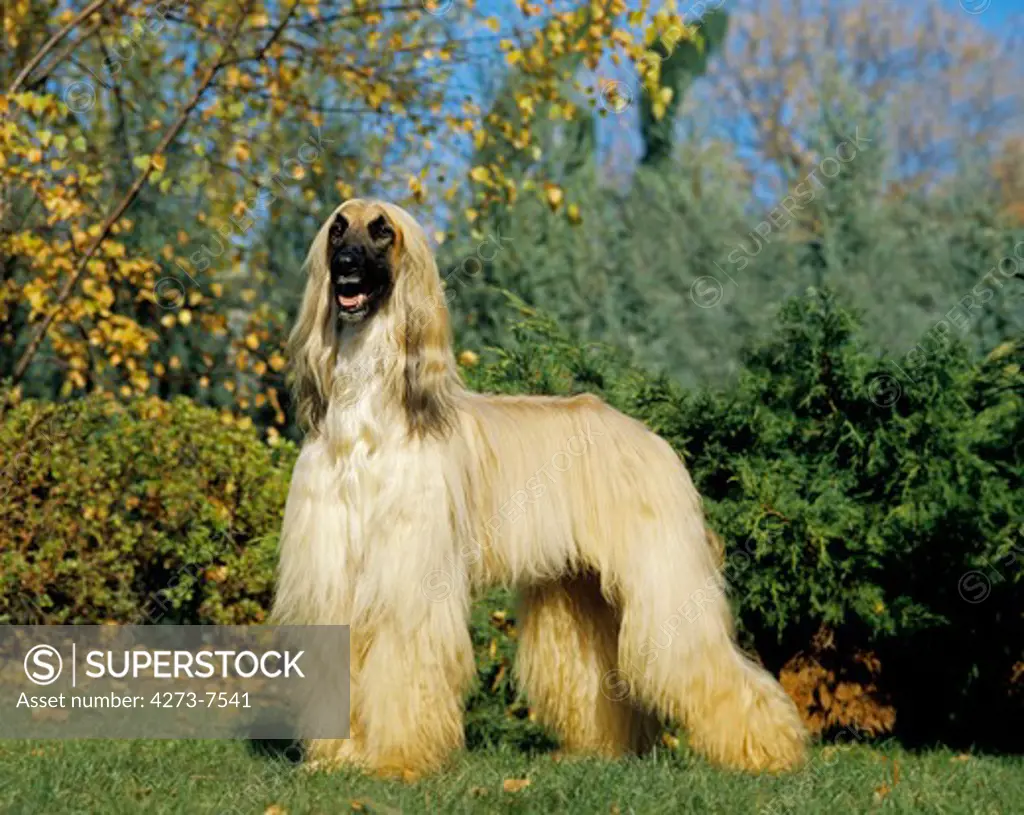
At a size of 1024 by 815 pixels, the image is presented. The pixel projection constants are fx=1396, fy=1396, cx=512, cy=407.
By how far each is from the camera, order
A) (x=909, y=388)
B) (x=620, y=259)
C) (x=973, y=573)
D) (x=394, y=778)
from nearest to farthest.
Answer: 1. (x=394, y=778)
2. (x=973, y=573)
3. (x=909, y=388)
4. (x=620, y=259)

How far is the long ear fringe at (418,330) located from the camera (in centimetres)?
429

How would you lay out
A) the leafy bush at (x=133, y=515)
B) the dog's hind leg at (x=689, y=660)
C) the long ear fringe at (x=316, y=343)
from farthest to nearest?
the leafy bush at (x=133, y=515)
the dog's hind leg at (x=689, y=660)
the long ear fringe at (x=316, y=343)

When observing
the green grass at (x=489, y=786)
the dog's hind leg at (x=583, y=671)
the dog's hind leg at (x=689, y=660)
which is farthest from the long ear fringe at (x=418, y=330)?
the green grass at (x=489, y=786)

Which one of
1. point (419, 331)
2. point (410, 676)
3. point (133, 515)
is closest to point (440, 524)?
point (410, 676)

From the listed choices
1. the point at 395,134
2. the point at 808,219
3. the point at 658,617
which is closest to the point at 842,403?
the point at 658,617

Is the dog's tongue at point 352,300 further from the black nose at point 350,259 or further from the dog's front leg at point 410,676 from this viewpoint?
the dog's front leg at point 410,676

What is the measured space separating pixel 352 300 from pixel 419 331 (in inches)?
9.0

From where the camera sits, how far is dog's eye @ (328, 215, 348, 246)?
4.28m

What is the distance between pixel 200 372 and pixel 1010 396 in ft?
18.7

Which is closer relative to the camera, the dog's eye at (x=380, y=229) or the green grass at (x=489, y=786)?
the green grass at (x=489, y=786)

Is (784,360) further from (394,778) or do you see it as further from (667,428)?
(394,778)

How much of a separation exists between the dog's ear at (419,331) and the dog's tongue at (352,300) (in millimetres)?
121

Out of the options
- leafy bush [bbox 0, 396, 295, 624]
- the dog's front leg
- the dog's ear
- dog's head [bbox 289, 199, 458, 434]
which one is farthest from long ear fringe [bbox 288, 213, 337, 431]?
leafy bush [bbox 0, 396, 295, 624]

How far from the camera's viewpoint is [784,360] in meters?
5.89
